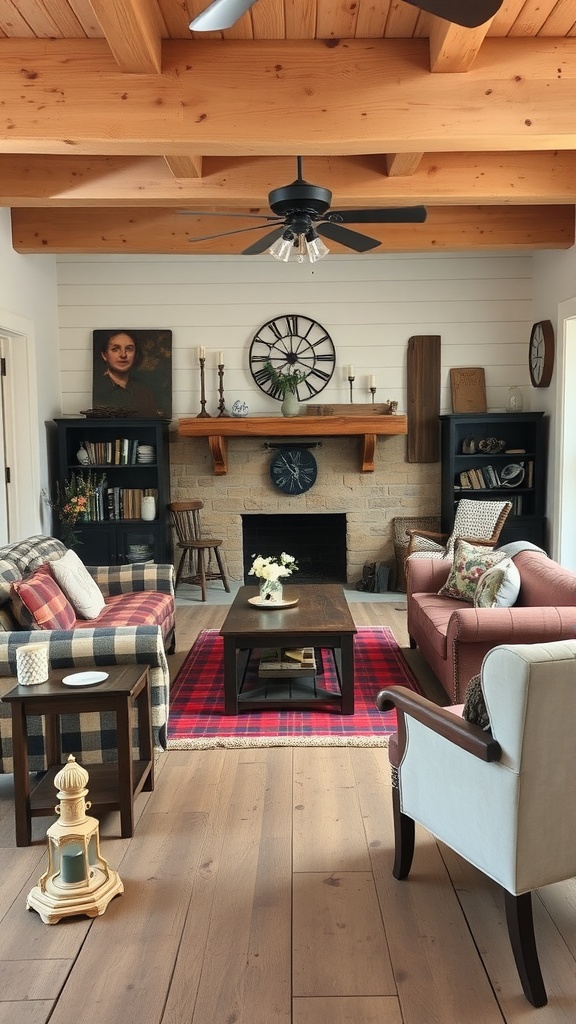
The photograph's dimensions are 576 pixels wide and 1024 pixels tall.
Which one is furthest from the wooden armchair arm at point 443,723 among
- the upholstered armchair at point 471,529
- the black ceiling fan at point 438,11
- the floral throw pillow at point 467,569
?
the upholstered armchair at point 471,529

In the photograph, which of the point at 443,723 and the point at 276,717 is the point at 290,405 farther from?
the point at 443,723

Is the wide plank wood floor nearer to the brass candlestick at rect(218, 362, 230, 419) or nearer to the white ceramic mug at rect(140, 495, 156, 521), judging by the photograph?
the white ceramic mug at rect(140, 495, 156, 521)

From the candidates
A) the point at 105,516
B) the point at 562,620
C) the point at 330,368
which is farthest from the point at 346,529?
the point at 562,620

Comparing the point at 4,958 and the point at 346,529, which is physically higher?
the point at 346,529

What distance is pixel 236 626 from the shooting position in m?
4.25

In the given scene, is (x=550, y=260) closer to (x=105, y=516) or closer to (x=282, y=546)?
(x=282, y=546)

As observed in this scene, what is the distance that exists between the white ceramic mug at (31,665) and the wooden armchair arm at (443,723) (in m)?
1.21

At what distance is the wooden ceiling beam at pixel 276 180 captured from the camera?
4984mm

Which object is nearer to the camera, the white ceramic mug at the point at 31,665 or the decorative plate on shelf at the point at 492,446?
the white ceramic mug at the point at 31,665

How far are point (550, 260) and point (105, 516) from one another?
447cm

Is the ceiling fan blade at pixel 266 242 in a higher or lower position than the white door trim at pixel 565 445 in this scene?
higher

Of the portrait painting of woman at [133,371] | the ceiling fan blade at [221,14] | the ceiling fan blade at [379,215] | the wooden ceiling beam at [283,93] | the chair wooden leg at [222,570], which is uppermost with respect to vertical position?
the wooden ceiling beam at [283,93]

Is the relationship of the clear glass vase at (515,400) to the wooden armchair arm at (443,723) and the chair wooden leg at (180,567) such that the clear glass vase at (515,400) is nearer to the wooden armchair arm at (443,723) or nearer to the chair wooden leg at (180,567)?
the chair wooden leg at (180,567)

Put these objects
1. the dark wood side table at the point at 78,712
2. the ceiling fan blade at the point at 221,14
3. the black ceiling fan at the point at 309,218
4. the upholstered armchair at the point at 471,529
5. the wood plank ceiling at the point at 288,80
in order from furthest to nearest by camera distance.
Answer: the upholstered armchair at the point at 471,529 < the black ceiling fan at the point at 309,218 < the wood plank ceiling at the point at 288,80 < the dark wood side table at the point at 78,712 < the ceiling fan blade at the point at 221,14
